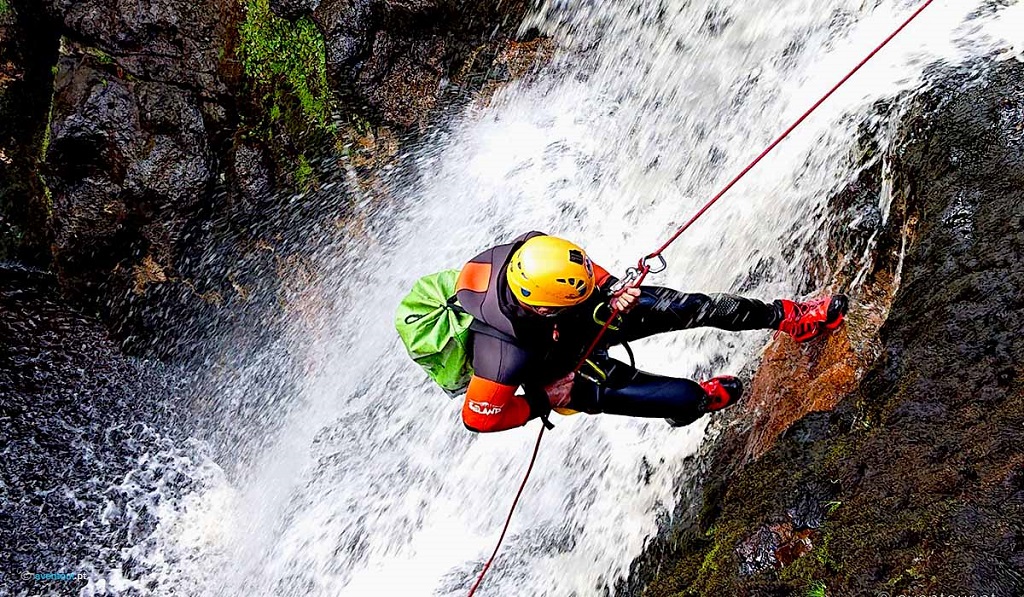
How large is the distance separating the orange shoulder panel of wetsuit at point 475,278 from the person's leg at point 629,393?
811mm

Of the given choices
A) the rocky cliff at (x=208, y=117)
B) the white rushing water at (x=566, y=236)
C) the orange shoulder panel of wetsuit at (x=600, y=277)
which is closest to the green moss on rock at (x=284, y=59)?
the rocky cliff at (x=208, y=117)

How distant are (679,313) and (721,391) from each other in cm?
62

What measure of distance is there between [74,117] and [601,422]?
563 centimetres

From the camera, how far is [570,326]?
386 cm

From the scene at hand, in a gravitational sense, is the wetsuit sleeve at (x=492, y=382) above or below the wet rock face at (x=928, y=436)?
above

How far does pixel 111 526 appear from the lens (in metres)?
6.90

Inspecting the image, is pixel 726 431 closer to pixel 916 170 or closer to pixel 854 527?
pixel 854 527

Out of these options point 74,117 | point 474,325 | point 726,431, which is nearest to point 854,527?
point 726,431

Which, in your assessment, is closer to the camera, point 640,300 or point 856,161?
point 640,300

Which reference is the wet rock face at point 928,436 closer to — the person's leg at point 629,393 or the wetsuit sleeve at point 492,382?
the person's leg at point 629,393

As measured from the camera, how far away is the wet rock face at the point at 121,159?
7180 mm

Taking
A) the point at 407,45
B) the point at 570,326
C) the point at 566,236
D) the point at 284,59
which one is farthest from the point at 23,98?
the point at 570,326

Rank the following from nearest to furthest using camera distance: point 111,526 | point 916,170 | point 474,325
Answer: point 474,325
point 916,170
point 111,526

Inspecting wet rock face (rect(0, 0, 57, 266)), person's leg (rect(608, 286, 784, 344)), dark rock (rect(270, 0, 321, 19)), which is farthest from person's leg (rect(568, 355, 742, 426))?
wet rock face (rect(0, 0, 57, 266))
